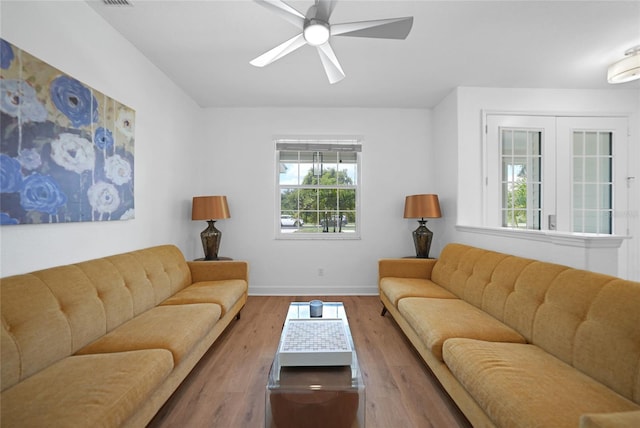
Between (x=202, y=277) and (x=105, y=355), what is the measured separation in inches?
66.0

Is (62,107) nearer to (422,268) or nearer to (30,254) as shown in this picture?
(30,254)

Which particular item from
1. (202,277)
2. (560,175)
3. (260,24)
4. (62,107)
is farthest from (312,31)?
(560,175)

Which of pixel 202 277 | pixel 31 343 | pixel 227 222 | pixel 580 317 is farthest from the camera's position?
pixel 227 222

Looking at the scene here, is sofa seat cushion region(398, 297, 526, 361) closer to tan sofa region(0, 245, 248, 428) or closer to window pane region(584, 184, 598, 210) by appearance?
tan sofa region(0, 245, 248, 428)

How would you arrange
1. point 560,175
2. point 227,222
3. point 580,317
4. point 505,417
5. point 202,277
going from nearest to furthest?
point 505,417 < point 580,317 < point 202,277 < point 560,175 < point 227,222

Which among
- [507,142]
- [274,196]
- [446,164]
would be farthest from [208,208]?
[507,142]

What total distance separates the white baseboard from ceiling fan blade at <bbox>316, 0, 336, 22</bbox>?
11.0 ft

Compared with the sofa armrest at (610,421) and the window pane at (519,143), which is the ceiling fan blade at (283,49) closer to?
the sofa armrest at (610,421)

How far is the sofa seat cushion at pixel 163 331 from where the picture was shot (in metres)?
1.68

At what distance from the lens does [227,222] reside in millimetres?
4227

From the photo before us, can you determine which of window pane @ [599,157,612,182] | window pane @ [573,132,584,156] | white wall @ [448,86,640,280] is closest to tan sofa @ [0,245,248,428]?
white wall @ [448,86,640,280]

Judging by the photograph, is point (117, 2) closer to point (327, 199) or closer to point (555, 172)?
point (327, 199)

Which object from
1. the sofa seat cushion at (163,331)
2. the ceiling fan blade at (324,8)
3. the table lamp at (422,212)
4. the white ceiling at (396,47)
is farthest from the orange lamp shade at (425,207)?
the sofa seat cushion at (163,331)

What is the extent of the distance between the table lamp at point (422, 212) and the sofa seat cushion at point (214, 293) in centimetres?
226
